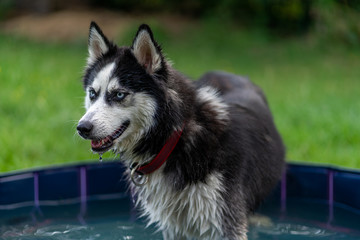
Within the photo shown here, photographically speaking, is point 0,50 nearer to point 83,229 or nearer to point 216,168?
point 83,229

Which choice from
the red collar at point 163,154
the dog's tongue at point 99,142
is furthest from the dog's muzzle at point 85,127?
the red collar at point 163,154

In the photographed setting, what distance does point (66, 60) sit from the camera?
10.2 m

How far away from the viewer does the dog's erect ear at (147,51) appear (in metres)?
3.19

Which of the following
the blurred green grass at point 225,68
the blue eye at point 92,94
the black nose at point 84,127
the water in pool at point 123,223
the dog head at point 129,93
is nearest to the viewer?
the black nose at point 84,127

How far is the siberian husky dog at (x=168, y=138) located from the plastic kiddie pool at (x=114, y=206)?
0.73m

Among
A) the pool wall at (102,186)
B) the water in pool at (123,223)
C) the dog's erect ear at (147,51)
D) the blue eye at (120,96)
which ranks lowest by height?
the water in pool at (123,223)

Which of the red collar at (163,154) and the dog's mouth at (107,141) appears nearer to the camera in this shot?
the dog's mouth at (107,141)

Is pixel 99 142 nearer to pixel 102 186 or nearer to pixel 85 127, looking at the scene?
pixel 85 127

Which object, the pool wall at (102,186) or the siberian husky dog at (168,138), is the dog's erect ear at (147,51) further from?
the pool wall at (102,186)

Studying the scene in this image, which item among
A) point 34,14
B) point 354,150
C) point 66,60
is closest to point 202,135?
point 354,150

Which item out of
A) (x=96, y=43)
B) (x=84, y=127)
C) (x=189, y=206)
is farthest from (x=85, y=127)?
(x=189, y=206)

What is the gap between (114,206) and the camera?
4820mm

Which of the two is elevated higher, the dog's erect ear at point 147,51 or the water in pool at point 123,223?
the dog's erect ear at point 147,51

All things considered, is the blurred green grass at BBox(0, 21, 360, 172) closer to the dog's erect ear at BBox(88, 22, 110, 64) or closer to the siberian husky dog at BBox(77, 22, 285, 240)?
the dog's erect ear at BBox(88, 22, 110, 64)
